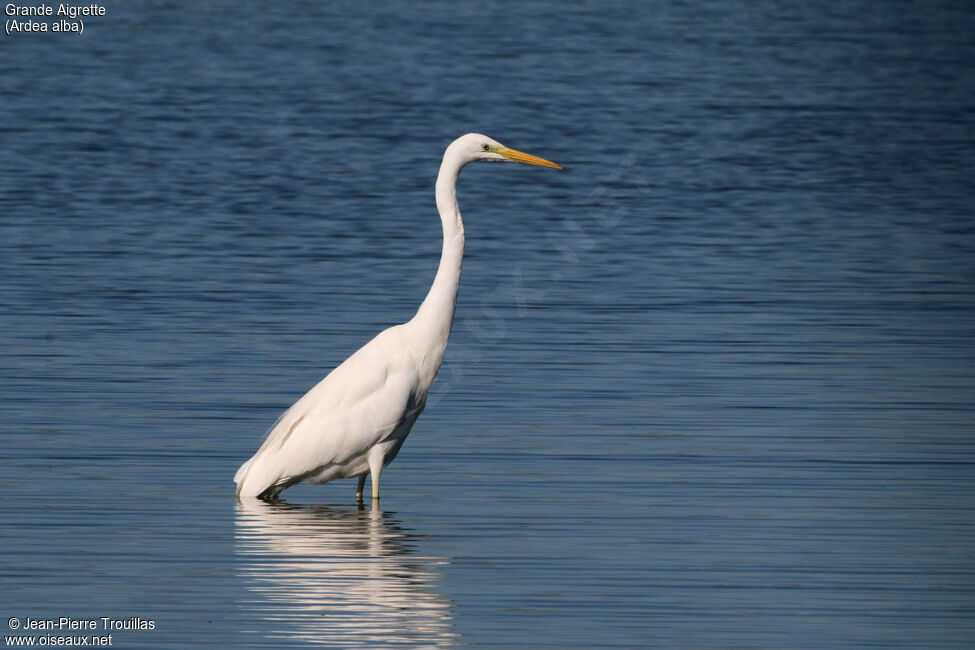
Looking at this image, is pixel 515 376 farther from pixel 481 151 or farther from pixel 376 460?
pixel 376 460

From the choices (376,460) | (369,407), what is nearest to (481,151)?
(369,407)

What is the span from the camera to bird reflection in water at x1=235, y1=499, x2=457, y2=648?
26.0 ft

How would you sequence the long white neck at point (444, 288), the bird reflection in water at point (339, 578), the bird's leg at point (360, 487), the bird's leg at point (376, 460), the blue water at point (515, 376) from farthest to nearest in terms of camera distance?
the long white neck at point (444, 288) < the bird's leg at point (360, 487) < the bird's leg at point (376, 460) < the blue water at point (515, 376) < the bird reflection in water at point (339, 578)

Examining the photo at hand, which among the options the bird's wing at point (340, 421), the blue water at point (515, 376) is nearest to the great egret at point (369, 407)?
the bird's wing at point (340, 421)

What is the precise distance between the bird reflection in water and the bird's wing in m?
0.22

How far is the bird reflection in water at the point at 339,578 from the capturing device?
26.0ft

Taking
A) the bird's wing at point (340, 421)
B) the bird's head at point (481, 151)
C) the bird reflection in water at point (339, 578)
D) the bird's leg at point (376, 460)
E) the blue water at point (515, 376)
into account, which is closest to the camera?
the bird reflection in water at point (339, 578)

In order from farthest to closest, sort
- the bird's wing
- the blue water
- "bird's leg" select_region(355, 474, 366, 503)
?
"bird's leg" select_region(355, 474, 366, 503)
the bird's wing
the blue water

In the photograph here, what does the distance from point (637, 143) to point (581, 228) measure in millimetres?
9490

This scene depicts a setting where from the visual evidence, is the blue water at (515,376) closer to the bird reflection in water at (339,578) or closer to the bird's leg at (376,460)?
the bird reflection in water at (339,578)

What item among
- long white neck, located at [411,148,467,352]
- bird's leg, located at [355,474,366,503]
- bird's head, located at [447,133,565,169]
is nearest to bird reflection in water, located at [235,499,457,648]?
bird's leg, located at [355,474,366,503]

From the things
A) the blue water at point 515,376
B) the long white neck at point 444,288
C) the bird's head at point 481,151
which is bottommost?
the blue water at point 515,376

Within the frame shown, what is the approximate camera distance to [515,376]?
44.0 ft

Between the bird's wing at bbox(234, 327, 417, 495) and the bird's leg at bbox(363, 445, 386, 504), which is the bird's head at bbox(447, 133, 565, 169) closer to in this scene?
the bird's wing at bbox(234, 327, 417, 495)
